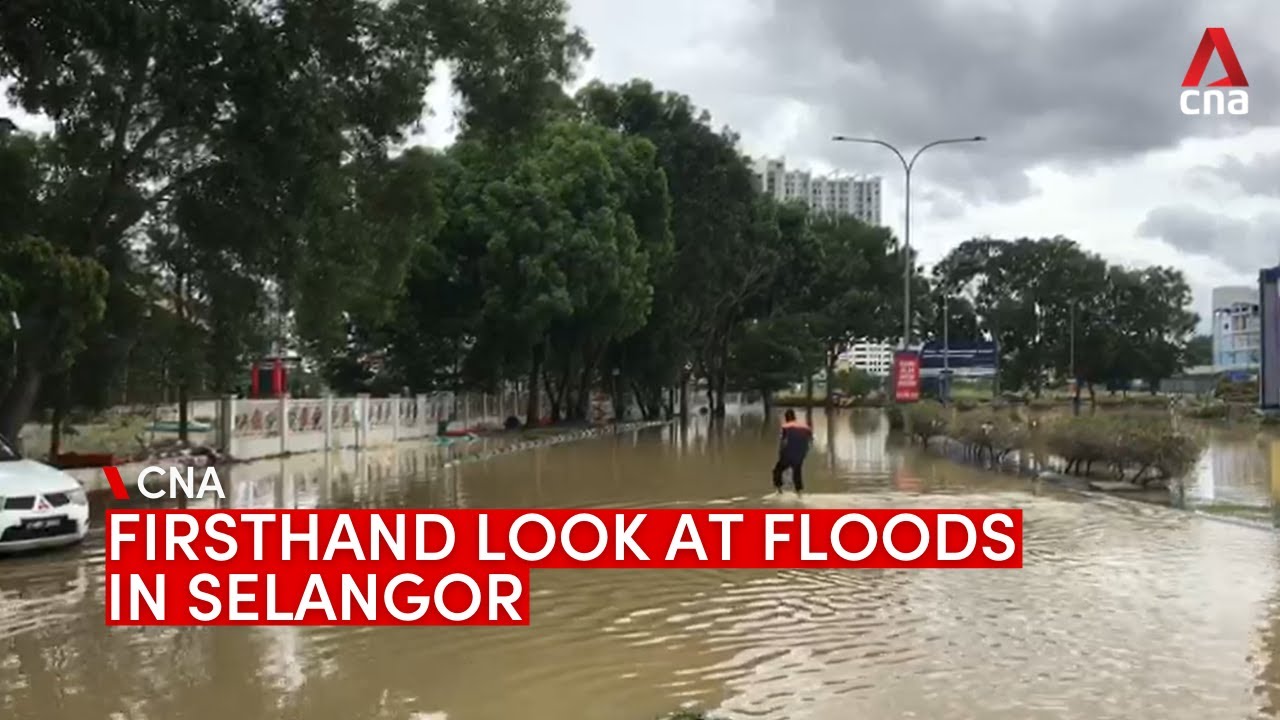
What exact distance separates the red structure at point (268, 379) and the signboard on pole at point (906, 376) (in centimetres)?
1944

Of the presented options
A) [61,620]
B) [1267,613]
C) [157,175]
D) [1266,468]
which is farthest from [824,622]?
[1266,468]

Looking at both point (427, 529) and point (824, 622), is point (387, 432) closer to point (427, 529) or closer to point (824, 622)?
point (427, 529)

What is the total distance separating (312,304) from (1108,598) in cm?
1462

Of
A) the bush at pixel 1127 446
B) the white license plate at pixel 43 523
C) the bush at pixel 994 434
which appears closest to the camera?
the white license plate at pixel 43 523

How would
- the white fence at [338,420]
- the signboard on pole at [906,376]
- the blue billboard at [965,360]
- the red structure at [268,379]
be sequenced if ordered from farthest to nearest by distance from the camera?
the blue billboard at [965,360], the signboard on pole at [906,376], the red structure at [268,379], the white fence at [338,420]

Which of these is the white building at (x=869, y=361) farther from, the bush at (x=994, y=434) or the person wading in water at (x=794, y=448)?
the person wading in water at (x=794, y=448)

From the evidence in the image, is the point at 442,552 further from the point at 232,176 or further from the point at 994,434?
the point at 994,434

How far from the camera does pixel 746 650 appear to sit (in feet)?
25.5

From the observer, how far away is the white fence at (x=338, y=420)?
2636 cm

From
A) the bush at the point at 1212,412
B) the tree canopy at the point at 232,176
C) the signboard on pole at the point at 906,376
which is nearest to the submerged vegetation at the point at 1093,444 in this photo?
the signboard on pole at the point at 906,376

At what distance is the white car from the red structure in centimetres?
2292

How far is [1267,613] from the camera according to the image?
892cm

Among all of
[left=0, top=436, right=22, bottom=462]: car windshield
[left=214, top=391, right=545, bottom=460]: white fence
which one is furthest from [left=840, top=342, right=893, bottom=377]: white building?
[left=0, top=436, right=22, bottom=462]: car windshield

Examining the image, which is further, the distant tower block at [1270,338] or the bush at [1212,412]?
the bush at [1212,412]
